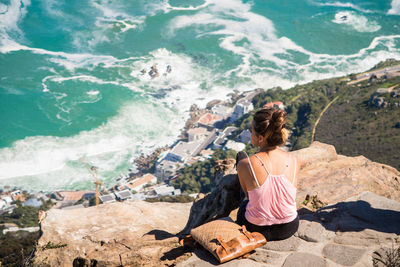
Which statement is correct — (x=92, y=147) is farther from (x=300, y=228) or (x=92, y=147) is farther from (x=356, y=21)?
(x=356, y=21)

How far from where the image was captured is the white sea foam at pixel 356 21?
74225 mm

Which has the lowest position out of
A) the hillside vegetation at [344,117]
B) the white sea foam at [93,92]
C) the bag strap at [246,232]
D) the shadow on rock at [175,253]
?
the white sea foam at [93,92]

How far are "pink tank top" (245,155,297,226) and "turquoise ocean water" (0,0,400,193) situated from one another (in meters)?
32.5

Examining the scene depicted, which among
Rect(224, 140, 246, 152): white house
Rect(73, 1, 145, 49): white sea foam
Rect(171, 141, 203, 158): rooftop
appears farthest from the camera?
Rect(73, 1, 145, 49): white sea foam

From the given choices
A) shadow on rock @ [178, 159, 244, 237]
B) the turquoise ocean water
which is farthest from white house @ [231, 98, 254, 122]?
shadow on rock @ [178, 159, 244, 237]

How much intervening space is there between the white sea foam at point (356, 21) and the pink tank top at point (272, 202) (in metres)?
80.1

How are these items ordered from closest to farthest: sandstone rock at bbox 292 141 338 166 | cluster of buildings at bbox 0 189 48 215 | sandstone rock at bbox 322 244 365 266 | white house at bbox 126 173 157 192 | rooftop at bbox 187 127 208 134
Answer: sandstone rock at bbox 322 244 365 266, sandstone rock at bbox 292 141 338 166, cluster of buildings at bbox 0 189 48 215, white house at bbox 126 173 157 192, rooftop at bbox 187 127 208 134

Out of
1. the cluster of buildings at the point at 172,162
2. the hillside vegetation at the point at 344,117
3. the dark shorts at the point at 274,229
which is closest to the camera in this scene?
the dark shorts at the point at 274,229

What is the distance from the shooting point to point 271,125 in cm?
429

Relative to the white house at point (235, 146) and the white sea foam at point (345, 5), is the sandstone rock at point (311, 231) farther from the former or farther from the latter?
the white sea foam at point (345, 5)

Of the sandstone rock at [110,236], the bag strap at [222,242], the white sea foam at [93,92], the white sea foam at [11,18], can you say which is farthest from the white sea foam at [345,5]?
the bag strap at [222,242]

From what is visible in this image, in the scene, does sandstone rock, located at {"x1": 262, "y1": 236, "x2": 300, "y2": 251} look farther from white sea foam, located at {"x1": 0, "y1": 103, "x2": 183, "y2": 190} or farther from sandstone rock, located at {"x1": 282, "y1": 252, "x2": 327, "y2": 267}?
white sea foam, located at {"x1": 0, "y1": 103, "x2": 183, "y2": 190}

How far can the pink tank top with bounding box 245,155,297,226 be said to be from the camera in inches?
170

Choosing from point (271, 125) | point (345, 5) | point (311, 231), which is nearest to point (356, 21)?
point (345, 5)
